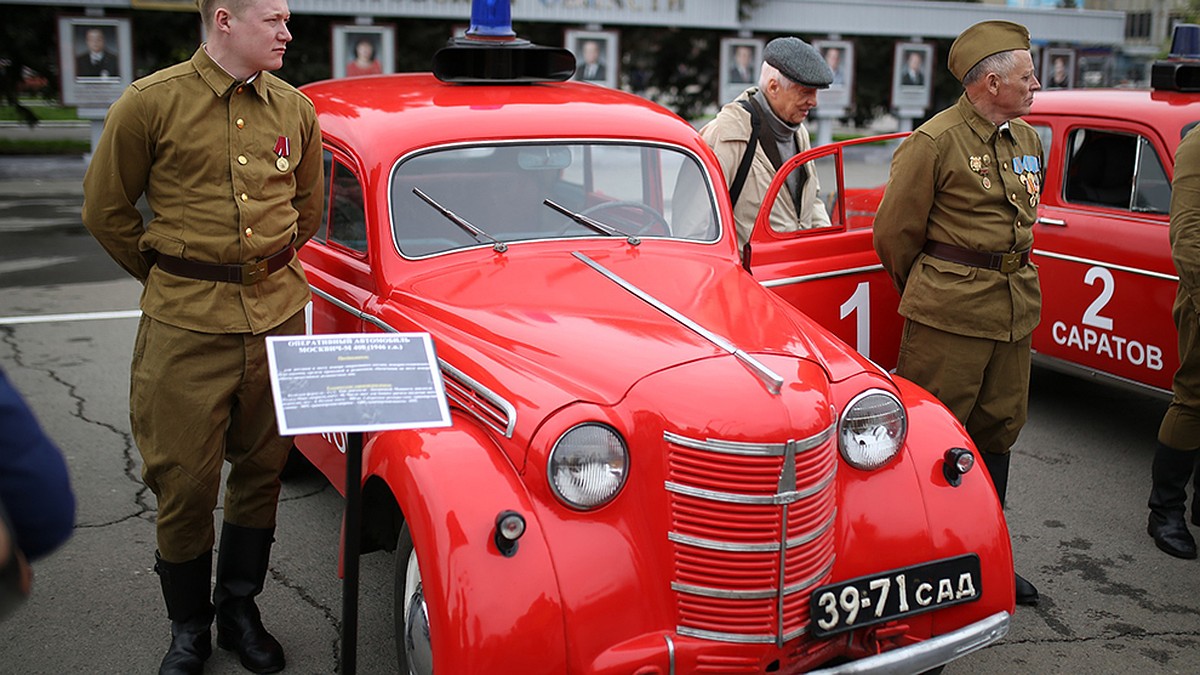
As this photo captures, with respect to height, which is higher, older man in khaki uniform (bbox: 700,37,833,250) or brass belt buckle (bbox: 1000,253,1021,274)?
older man in khaki uniform (bbox: 700,37,833,250)

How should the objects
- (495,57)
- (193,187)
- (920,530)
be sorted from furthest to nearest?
(495,57), (193,187), (920,530)

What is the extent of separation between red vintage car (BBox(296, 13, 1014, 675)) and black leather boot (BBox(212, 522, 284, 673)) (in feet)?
1.51

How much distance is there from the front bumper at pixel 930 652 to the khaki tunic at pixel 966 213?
50.5 inches

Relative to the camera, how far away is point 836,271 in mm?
4688

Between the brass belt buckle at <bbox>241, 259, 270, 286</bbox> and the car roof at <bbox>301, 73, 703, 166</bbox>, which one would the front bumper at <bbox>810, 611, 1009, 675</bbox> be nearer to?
the brass belt buckle at <bbox>241, 259, 270, 286</bbox>

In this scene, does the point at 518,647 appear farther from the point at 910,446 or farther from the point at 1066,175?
the point at 1066,175

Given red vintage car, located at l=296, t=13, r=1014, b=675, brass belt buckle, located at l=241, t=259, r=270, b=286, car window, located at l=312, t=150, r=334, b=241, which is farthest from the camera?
car window, located at l=312, t=150, r=334, b=241

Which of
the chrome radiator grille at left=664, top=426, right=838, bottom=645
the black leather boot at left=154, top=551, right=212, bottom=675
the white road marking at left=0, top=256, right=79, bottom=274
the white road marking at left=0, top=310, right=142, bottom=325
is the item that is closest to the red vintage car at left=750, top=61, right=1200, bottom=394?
the chrome radiator grille at left=664, top=426, right=838, bottom=645

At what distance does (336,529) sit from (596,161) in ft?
6.32

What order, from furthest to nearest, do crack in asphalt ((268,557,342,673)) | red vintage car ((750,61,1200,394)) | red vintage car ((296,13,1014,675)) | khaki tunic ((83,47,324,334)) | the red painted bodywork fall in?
the red painted bodywork → red vintage car ((750,61,1200,394)) → crack in asphalt ((268,557,342,673)) → khaki tunic ((83,47,324,334)) → red vintage car ((296,13,1014,675))

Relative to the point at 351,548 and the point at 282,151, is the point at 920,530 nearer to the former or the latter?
the point at 351,548

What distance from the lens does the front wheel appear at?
3.02 metres

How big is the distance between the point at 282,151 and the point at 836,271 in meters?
2.35

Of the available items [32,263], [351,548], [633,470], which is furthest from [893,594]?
[32,263]
